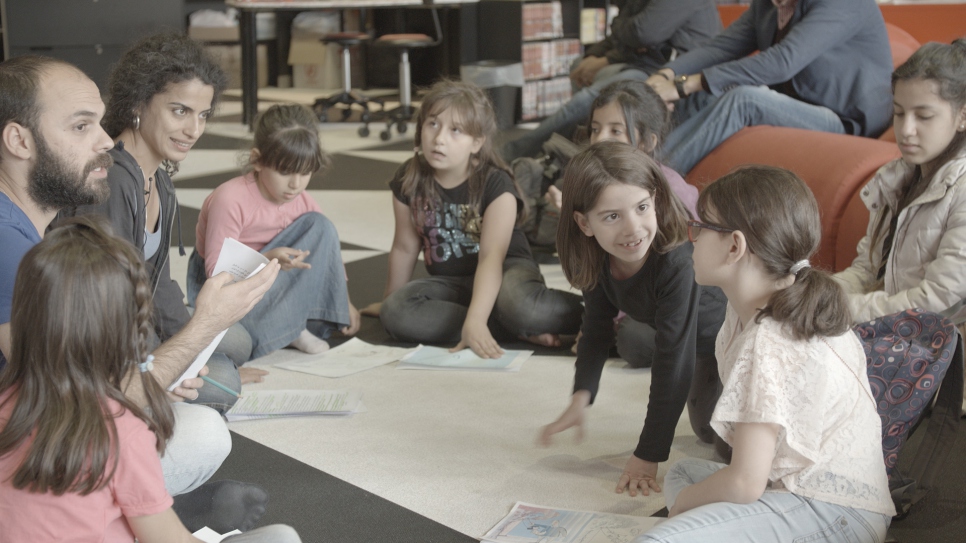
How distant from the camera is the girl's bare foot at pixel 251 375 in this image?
2.30m

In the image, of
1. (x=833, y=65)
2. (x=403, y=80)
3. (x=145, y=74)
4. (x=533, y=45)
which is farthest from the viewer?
(x=533, y=45)

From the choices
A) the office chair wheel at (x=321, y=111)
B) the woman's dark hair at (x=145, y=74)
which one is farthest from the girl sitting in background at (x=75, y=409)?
the office chair wheel at (x=321, y=111)

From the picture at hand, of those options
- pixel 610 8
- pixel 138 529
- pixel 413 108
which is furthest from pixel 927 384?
pixel 610 8

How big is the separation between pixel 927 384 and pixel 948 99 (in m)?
0.76

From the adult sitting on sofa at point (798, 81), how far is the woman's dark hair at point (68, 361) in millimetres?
2409

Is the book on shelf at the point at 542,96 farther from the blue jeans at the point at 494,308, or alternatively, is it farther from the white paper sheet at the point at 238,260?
the white paper sheet at the point at 238,260

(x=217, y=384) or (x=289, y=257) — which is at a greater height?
(x=289, y=257)

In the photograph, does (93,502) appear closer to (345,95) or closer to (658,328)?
(658,328)

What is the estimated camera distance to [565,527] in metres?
1.59

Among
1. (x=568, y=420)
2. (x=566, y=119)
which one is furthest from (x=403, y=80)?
(x=568, y=420)

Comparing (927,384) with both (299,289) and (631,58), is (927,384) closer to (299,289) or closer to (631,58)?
(299,289)

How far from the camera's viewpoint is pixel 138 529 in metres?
1.05

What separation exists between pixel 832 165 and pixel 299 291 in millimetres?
1510

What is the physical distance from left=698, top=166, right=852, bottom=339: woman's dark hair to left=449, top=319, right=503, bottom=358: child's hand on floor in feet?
3.69
